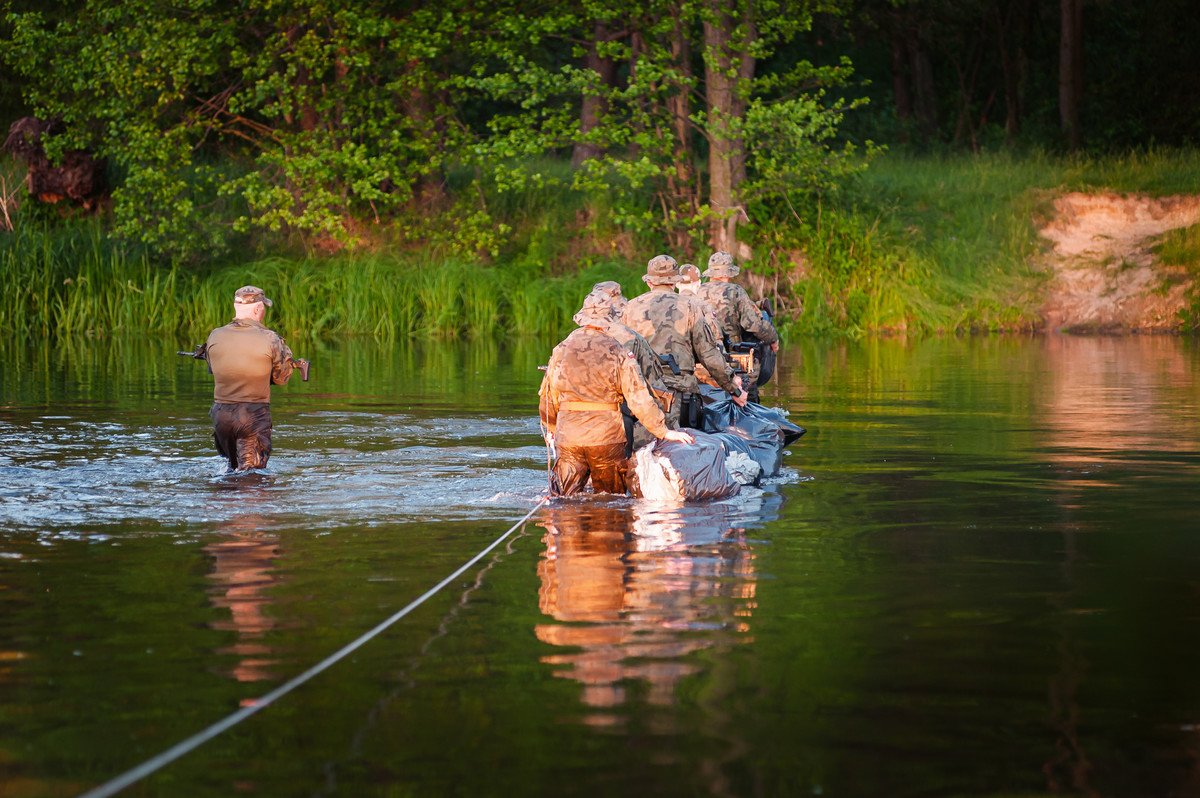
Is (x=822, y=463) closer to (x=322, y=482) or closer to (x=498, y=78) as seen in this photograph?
(x=322, y=482)

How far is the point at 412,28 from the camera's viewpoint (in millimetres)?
32719

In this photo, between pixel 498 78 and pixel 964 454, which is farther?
pixel 498 78

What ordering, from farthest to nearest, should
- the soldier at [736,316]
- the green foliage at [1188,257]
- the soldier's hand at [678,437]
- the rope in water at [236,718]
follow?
the green foliage at [1188,257] < the soldier at [736,316] < the soldier's hand at [678,437] < the rope in water at [236,718]

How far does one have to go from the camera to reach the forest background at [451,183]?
32.5 metres

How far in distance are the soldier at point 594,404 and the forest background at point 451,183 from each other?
770 inches

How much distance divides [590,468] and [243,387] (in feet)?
9.34

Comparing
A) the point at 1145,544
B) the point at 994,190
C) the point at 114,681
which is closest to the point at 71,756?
the point at 114,681

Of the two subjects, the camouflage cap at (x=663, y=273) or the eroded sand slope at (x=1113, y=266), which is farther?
the eroded sand slope at (x=1113, y=266)

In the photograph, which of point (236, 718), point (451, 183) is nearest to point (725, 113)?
point (451, 183)

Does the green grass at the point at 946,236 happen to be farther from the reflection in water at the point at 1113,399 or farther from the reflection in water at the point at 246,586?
the reflection in water at the point at 246,586

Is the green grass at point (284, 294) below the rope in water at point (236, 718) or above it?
above

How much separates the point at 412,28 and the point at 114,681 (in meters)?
26.7

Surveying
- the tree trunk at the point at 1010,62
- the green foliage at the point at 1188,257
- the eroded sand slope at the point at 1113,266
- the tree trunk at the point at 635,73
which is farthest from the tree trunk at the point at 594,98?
the tree trunk at the point at 1010,62

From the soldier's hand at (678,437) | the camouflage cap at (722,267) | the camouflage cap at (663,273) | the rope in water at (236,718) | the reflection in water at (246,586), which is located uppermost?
the camouflage cap at (722,267)
